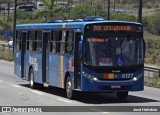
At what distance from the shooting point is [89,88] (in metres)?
17.3

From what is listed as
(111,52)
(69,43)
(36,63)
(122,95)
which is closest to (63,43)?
(69,43)

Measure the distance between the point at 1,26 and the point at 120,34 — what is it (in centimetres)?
8135

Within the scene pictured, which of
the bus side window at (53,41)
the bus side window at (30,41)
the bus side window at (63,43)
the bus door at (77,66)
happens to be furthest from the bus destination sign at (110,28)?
the bus side window at (30,41)

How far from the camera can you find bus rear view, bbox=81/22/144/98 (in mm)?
17359

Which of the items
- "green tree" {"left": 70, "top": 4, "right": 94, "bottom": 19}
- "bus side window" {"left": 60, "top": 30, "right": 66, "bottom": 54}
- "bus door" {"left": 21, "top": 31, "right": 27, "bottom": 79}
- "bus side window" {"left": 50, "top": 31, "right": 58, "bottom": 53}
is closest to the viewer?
"bus side window" {"left": 60, "top": 30, "right": 66, "bottom": 54}

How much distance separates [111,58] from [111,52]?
7.6 inches

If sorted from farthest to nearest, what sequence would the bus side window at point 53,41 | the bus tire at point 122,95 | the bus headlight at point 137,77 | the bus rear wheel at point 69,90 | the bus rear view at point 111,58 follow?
the bus side window at point 53,41, the bus tire at point 122,95, the bus rear wheel at point 69,90, the bus headlight at point 137,77, the bus rear view at point 111,58

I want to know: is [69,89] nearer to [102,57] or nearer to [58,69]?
[58,69]

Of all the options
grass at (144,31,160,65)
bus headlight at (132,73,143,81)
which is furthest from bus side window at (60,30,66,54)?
grass at (144,31,160,65)

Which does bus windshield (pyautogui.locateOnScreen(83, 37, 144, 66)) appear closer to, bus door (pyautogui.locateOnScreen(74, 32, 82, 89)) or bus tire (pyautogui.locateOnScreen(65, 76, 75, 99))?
bus door (pyautogui.locateOnScreen(74, 32, 82, 89))

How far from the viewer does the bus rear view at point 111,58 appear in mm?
17359

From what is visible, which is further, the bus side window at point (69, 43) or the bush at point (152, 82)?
the bush at point (152, 82)

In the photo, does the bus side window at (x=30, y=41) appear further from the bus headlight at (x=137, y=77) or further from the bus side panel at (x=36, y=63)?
the bus headlight at (x=137, y=77)

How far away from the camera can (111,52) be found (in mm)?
17500
